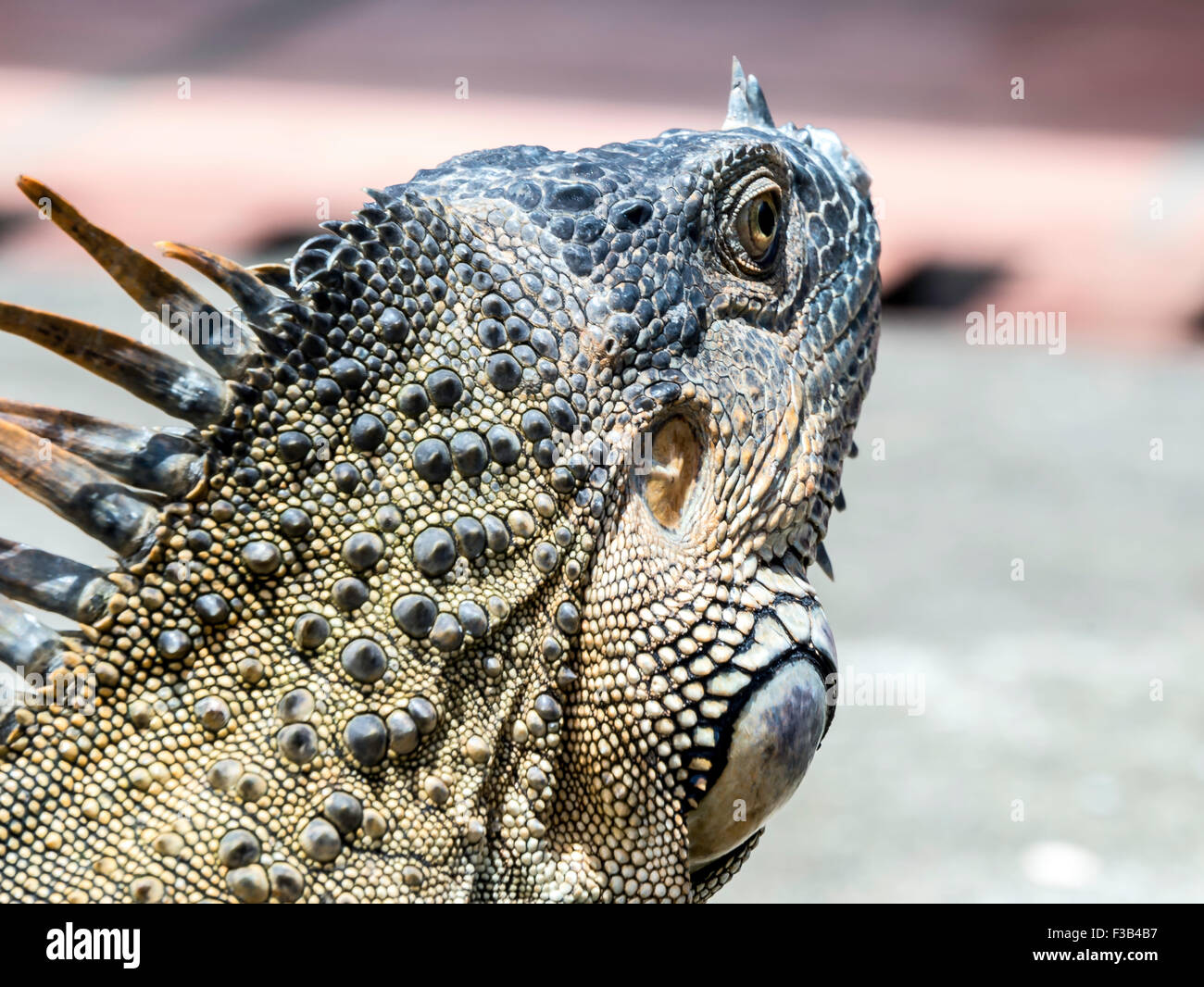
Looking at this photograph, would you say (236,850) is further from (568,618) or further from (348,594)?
(568,618)

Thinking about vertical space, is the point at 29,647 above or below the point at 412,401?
below

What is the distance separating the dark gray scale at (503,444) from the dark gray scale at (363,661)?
1.00 ft

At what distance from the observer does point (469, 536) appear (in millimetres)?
1777

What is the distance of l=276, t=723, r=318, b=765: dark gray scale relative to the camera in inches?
67.2

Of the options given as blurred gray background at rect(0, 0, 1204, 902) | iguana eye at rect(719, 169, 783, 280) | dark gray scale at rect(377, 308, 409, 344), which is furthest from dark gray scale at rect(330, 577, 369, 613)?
blurred gray background at rect(0, 0, 1204, 902)

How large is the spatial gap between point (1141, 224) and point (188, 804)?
13.0 metres

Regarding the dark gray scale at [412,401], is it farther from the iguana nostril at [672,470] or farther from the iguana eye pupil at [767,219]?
the iguana eye pupil at [767,219]

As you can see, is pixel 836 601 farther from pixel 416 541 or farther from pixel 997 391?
pixel 416 541

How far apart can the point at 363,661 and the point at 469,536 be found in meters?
0.21

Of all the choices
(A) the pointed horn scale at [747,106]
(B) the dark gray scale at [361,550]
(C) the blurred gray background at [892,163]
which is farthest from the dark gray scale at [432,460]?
(C) the blurred gray background at [892,163]

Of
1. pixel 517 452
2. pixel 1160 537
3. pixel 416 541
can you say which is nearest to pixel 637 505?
pixel 517 452

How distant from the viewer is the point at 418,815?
5.76 feet

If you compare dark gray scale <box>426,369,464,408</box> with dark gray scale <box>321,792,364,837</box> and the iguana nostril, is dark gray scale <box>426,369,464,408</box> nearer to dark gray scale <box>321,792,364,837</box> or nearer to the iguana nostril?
the iguana nostril

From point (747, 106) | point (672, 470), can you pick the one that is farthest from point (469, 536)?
point (747, 106)
